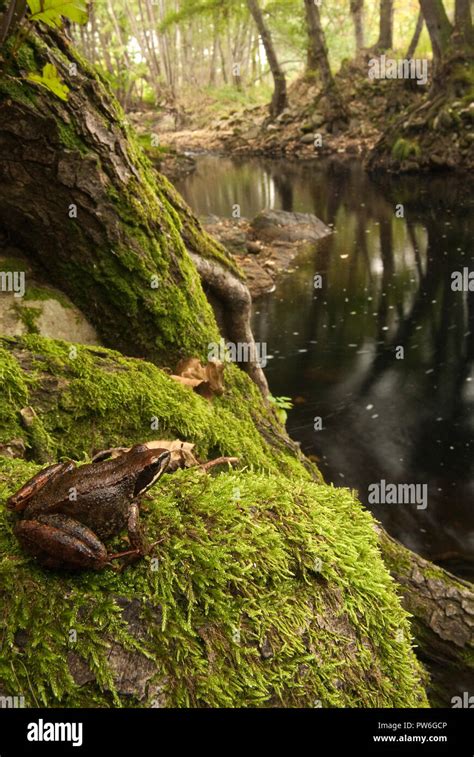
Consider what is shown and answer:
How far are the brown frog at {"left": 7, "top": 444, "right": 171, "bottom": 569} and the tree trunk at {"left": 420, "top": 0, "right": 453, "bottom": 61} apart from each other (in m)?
27.8

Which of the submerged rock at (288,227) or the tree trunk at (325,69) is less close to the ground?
the tree trunk at (325,69)

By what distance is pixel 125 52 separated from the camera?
52.2m

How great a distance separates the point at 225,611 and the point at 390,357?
357 inches

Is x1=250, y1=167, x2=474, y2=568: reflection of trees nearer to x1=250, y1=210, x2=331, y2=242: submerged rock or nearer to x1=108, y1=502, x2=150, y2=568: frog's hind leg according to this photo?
x1=250, y1=210, x2=331, y2=242: submerged rock

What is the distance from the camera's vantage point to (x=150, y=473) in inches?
89.0

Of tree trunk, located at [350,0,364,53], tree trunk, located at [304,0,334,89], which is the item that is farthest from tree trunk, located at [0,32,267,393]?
tree trunk, located at [350,0,364,53]

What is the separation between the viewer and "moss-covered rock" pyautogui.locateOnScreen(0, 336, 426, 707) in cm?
192

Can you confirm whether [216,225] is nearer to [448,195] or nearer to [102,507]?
[448,195]

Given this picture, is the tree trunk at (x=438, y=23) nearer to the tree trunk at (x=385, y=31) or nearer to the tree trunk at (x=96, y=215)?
the tree trunk at (x=385, y=31)

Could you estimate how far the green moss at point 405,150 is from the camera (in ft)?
81.5

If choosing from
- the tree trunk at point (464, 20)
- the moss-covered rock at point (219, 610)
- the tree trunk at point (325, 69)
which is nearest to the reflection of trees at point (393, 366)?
the moss-covered rock at point (219, 610)

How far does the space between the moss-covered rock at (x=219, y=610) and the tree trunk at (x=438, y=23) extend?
2729 centimetres
